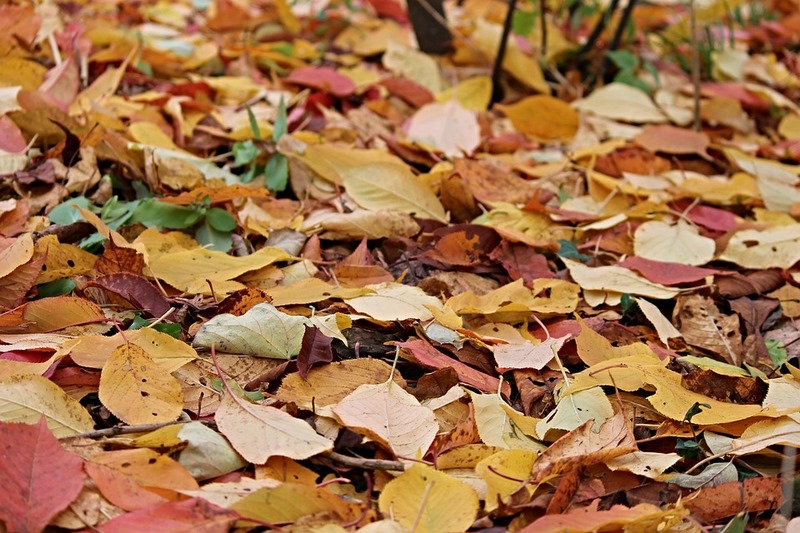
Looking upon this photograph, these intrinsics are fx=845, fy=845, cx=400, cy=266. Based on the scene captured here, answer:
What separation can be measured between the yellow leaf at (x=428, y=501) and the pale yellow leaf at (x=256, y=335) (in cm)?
22

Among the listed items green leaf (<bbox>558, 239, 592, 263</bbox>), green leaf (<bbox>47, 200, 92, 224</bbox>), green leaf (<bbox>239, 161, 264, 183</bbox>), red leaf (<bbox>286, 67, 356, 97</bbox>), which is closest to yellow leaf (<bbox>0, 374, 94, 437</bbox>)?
green leaf (<bbox>47, 200, 92, 224</bbox>)

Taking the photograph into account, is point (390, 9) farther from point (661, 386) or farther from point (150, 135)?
point (661, 386)

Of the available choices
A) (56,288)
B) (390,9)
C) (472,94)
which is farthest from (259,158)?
→ (390,9)

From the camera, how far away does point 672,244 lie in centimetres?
119

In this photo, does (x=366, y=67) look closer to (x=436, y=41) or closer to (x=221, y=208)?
(x=436, y=41)

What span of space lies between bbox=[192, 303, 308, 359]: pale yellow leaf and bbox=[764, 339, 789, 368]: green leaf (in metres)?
0.56

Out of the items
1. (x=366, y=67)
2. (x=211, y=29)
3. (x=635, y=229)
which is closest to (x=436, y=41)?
(x=366, y=67)

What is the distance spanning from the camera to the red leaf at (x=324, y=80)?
159cm

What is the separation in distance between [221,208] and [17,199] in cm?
26

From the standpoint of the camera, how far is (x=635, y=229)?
1.25 m

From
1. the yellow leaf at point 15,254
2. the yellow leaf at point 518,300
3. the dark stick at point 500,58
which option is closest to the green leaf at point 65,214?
the yellow leaf at point 15,254

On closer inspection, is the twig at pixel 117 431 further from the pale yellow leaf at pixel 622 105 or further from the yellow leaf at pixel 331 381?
the pale yellow leaf at pixel 622 105

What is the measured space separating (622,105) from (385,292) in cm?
93

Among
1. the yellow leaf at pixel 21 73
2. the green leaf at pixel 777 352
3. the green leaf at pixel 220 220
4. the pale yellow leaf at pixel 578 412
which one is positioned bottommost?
the green leaf at pixel 777 352
